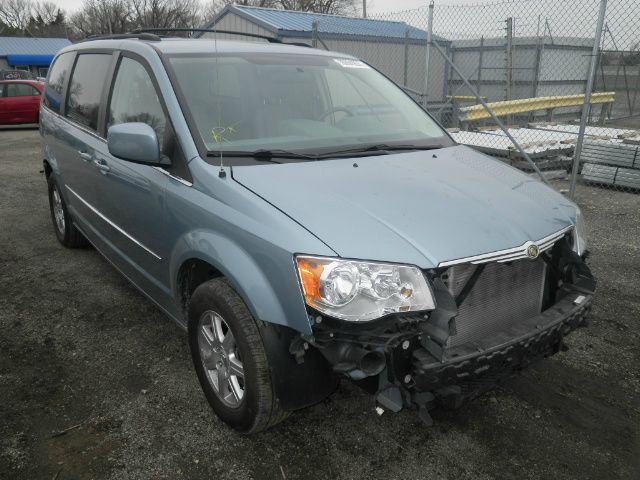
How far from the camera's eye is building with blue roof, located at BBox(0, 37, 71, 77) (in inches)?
1818

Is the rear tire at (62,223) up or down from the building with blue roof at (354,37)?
down

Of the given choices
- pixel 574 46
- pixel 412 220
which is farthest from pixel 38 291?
pixel 574 46

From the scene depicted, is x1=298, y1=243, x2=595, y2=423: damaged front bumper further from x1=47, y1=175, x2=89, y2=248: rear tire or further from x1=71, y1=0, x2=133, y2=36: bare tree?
x1=71, y1=0, x2=133, y2=36: bare tree

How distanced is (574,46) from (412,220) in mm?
16174

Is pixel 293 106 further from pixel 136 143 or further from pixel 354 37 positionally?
pixel 354 37

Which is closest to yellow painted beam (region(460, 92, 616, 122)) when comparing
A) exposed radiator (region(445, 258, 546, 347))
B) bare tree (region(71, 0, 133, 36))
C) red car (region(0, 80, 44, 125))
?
exposed radiator (region(445, 258, 546, 347))

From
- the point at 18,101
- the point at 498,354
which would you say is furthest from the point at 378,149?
the point at 18,101

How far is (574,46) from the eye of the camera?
51.4ft

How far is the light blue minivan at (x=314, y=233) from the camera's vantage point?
205 cm

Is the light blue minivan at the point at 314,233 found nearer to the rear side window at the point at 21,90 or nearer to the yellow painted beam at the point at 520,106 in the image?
the yellow painted beam at the point at 520,106

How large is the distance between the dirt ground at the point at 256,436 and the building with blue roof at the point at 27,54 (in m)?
49.8

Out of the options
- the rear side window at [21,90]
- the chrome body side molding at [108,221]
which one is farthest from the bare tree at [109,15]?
the chrome body side molding at [108,221]

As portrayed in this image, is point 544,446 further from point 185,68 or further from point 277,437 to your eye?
point 185,68

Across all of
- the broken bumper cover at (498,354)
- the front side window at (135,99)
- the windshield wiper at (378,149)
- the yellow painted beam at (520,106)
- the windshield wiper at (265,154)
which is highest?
the front side window at (135,99)
